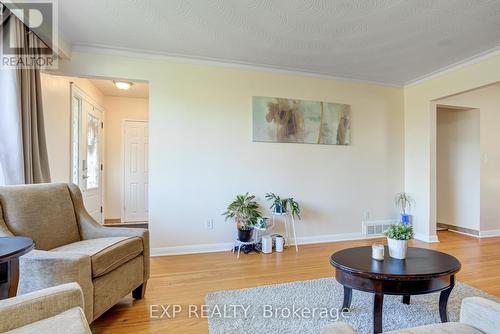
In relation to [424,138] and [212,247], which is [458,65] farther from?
[212,247]

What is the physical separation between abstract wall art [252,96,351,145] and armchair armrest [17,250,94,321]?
107 inches

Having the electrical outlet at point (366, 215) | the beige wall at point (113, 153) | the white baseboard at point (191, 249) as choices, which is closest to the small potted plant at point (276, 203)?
the white baseboard at point (191, 249)

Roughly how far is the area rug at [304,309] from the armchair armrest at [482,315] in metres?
0.81

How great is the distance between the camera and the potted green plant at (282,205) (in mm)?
3832

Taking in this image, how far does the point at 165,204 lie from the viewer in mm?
3615

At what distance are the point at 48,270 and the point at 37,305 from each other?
562mm

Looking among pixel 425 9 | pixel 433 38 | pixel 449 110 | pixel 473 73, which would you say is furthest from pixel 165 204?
pixel 449 110

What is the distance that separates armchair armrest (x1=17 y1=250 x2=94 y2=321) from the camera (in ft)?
5.39

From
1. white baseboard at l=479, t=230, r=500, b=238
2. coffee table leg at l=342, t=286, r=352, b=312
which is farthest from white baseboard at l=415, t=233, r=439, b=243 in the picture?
coffee table leg at l=342, t=286, r=352, b=312

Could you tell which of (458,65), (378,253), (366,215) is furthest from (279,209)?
(458,65)

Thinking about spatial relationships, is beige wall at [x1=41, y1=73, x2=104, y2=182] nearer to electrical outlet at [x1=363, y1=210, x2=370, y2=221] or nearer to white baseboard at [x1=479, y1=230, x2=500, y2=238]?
electrical outlet at [x1=363, y1=210, x2=370, y2=221]

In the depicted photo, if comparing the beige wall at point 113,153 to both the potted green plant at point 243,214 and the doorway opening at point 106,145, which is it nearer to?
the doorway opening at point 106,145

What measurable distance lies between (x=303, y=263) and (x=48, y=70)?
3640 millimetres

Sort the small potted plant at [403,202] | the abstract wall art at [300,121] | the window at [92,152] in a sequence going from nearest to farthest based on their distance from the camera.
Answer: the abstract wall art at [300,121] < the small potted plant at [403,202] < the window at [92,152]
